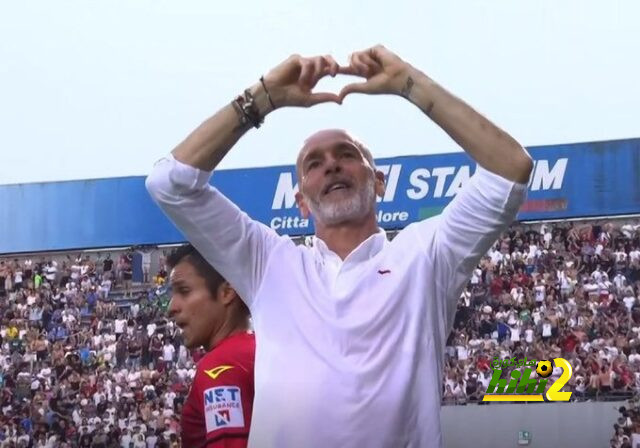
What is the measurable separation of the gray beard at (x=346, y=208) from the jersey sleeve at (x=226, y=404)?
0.61m

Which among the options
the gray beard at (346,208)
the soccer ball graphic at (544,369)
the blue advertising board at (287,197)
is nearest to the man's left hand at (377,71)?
the gray beard at (346,208)

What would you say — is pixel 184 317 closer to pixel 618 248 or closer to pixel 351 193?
pixel 351 193

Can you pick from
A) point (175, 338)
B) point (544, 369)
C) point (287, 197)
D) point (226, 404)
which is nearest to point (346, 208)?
point (226, 404)

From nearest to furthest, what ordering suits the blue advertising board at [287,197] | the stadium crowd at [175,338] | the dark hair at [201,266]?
the dark hair at [201,266], the stadium crowd at [175,338], the blue advertising board at [287,197]

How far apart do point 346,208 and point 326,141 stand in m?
0.19

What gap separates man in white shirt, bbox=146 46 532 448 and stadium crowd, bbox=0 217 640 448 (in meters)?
13.1

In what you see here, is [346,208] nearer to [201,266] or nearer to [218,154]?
[218,154]

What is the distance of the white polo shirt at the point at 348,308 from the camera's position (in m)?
2.35

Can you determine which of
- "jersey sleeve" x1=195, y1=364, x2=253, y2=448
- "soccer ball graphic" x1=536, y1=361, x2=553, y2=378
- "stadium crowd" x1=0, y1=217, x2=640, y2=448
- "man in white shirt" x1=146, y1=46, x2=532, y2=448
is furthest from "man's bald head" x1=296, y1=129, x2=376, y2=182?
"soccer ball graphic" x1=536, y1=361, x2=553, y2=378

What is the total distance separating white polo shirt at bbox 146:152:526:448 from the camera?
92.6 inches

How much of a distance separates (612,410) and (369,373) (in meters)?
13.0

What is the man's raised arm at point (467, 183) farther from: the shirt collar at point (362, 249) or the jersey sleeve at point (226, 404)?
the jersey sleeve at point (226, 404)

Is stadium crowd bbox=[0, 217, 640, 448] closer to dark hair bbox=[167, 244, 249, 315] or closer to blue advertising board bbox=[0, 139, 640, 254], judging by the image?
blue advertising board bbox=[0, 139, 640, 254]

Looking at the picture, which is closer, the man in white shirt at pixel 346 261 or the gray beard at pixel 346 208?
the man in white shirt at pixel 346 261
